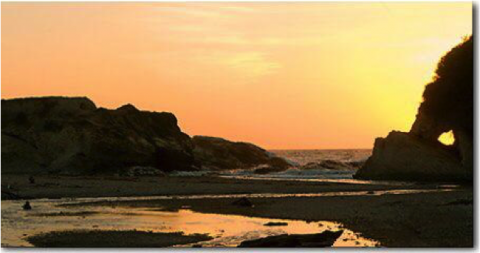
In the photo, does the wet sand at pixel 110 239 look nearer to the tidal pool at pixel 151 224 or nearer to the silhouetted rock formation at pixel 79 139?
the tidal pool at pixel 151 224

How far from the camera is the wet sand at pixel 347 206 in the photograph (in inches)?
833

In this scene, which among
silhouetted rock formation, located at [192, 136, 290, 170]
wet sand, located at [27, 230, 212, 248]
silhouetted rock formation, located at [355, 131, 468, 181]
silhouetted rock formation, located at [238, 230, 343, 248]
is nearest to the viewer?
silhouetted rock formation, located at [238, 230, 343, 248]

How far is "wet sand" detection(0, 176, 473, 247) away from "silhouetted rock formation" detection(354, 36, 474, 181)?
20.1ft

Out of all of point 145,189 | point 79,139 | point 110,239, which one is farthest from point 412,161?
point 110,239

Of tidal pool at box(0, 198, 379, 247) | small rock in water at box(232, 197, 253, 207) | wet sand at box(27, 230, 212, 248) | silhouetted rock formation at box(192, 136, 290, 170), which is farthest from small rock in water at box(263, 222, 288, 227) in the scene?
silhouetted rock formation at box(192, 136, 290, 170)

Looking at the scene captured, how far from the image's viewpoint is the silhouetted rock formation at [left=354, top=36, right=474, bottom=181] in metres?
47.1

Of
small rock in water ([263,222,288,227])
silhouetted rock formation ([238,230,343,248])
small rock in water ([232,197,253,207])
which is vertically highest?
small rock in water ([232,197,253,207])

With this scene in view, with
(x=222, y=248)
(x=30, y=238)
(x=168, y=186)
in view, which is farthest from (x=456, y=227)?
(x=168, y=186)

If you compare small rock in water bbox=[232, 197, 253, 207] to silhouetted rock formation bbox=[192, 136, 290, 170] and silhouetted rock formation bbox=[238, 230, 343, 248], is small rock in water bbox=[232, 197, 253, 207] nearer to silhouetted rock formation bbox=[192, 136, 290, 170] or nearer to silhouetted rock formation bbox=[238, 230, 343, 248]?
silhouetted rock formation bbox=[238, 230, 343, 248]

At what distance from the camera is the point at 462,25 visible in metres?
20.6

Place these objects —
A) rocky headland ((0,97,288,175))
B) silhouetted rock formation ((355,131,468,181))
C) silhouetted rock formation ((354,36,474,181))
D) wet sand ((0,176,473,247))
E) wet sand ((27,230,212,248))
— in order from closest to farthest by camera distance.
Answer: wet sand ((27,230,212,248)) → wet sand ((0,176,473,247)) → silhouetted rock formation ((354,36,474,181)) → silhouetted rock formation ((355,131,468,181)) → rocky headland ((0,97,288,175))

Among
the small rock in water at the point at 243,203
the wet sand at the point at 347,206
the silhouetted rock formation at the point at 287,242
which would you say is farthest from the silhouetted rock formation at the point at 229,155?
the silhouetted rock formation at the point at 287,242

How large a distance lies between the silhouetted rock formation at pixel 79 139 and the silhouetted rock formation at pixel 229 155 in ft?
48.5

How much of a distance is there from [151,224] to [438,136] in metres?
32.7
